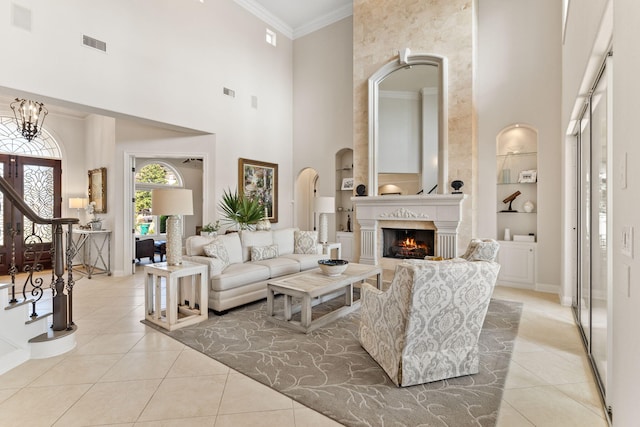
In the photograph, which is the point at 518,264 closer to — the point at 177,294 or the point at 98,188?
the point at 177,294

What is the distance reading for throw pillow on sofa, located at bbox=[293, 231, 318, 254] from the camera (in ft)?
17.9

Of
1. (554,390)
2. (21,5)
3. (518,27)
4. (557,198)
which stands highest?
(518,27)

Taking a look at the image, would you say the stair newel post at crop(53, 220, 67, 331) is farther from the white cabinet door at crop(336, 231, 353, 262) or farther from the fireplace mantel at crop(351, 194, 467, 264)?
the white cabinet door at crop(336, 231, 353, 262)

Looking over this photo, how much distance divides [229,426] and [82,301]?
379 centimetres

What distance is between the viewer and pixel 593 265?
267 centimetres

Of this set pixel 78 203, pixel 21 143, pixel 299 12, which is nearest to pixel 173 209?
pixel 78 203

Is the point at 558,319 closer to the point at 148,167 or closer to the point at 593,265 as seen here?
the point at 593,265

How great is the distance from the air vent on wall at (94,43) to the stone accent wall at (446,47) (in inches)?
165

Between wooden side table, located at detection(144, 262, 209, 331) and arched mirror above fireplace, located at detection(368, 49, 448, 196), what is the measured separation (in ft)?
11.4

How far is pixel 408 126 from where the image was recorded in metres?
5.82

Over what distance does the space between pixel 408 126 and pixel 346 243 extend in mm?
2792

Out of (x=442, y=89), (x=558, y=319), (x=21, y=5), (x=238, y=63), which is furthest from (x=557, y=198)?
(x=21, y=5)

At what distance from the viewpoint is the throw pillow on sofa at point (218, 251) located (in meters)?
4.00

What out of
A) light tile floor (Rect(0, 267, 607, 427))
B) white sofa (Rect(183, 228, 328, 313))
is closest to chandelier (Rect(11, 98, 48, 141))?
white sofa (Rect(183, 228, 328, 313))
